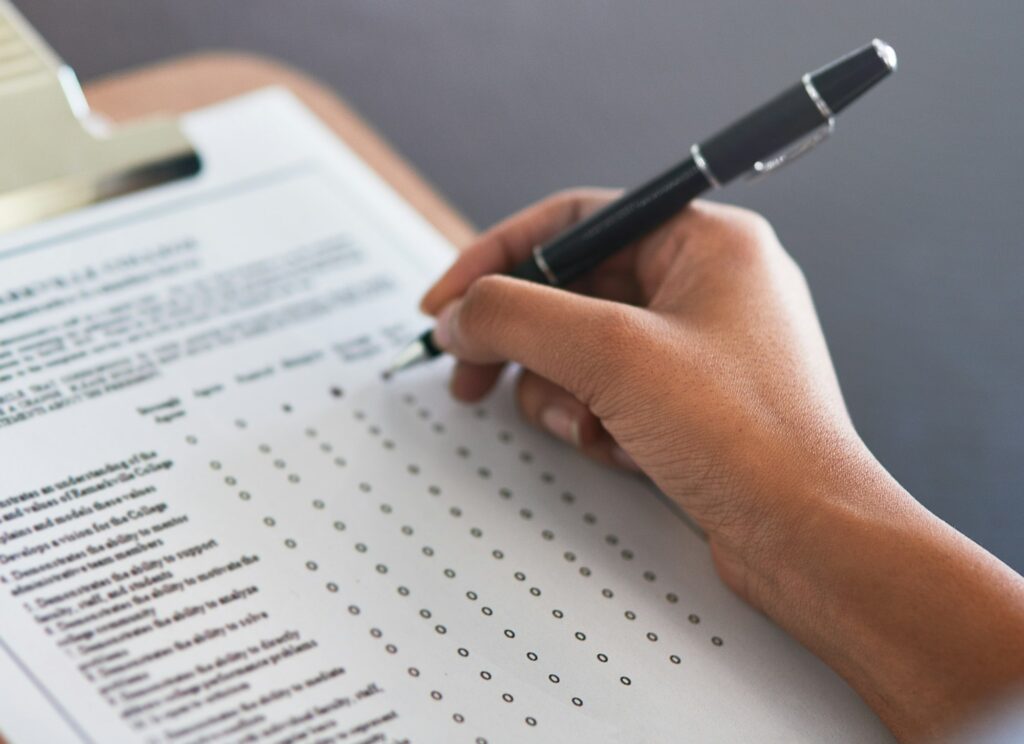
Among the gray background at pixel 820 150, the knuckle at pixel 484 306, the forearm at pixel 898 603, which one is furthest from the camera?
the gray background at pixel 820 150

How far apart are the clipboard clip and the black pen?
0.21 meters

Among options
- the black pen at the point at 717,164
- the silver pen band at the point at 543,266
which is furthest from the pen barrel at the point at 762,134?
the silver pen band at the point at 543,266

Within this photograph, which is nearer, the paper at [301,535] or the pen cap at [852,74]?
the paper at [301,535]

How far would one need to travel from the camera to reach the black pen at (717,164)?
603 mm

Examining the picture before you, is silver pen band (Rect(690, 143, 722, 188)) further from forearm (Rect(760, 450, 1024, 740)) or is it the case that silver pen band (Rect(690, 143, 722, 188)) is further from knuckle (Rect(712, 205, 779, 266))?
forearm (Rect(760, 450, 1024, 740))

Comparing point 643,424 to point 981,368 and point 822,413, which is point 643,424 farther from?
point 981,368

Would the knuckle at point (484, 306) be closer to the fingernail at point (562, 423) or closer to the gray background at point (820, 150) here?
the fingernail at point (562, 423)

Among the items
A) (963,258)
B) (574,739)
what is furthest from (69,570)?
(963,258)

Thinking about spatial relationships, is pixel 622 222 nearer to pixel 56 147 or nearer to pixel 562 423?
pixel 562 423

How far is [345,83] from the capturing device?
116cm

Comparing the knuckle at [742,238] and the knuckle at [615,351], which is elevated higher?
the knuckle at [742,238]

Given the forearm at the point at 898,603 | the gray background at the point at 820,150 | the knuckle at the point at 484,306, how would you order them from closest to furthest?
the forearm at the point at 898,603 → the knuckle at the point at 484,306 → the gray background at the point at 820,150

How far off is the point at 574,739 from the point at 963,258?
58cm

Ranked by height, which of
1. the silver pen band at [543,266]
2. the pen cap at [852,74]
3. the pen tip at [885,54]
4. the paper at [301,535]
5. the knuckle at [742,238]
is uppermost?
the pen tip at [885,54]
